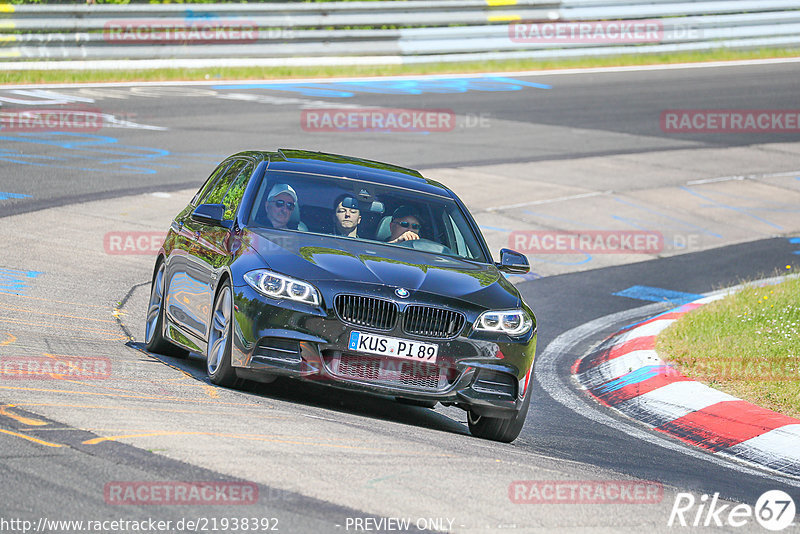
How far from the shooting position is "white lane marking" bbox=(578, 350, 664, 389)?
10070 mm

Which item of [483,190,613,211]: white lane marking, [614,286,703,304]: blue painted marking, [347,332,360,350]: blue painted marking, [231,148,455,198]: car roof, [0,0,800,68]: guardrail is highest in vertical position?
[0,0,800,68]: guardrail

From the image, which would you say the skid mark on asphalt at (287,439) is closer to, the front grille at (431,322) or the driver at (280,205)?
the front grille at (431,322)

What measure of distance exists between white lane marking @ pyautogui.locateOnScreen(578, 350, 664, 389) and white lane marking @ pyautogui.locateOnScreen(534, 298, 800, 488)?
0.21 metres

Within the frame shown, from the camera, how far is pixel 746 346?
10094 millimetres

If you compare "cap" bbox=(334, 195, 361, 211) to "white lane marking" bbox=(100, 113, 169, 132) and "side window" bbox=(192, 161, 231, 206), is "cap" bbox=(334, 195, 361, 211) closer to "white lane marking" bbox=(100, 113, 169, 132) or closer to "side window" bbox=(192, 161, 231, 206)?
"side window" bbox=(192, 161, 231, 206)

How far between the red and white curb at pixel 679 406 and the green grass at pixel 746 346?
0.50ft

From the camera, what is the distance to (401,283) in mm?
7344

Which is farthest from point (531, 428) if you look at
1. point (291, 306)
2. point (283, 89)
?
point (283, 89)

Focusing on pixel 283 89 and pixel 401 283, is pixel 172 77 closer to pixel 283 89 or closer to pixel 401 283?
pixel 283 89

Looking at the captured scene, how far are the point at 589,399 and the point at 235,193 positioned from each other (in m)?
3.15

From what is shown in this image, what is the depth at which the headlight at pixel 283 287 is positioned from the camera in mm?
7207

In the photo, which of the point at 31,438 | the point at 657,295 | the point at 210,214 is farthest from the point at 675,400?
the point at 31,438

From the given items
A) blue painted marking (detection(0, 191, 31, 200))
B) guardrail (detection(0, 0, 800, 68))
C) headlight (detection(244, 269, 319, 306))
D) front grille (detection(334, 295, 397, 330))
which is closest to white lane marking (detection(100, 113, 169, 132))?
guardrail (detection(0, 0, 800, 68))

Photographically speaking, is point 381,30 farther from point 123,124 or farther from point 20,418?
point 20,418
